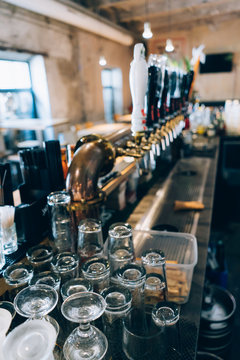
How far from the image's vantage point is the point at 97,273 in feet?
3.10

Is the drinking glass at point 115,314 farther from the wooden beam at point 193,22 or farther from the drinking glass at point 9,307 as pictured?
the wooden beam at point 193,22

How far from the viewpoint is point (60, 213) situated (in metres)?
1.27

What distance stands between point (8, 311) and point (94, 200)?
0.57 metres

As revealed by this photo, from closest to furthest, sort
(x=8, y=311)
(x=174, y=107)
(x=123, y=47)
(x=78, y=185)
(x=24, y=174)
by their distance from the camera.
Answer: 1. (x=8, y=311)
2. (x=78, y=185)
3. (x=24, y=174)
4. (x=174, y=107)
5. (x=123, y=47)

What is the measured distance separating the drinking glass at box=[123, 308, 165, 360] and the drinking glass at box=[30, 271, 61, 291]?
240 millimetres

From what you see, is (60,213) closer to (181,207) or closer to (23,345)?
(23,345)

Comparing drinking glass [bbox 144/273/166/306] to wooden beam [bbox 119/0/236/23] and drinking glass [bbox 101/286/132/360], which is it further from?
wooden beam [bbox 119/0/236/23]

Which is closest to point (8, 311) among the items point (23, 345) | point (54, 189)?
point (23, 345)

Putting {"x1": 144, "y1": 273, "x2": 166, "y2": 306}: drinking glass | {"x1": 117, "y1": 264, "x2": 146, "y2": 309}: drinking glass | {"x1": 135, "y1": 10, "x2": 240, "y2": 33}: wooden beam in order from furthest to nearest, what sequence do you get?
{"x1": 135, "y1": 10, "x2": 240, "y2": 33}: wooden beam, {"x1": 144, "y1": 273, "x2": 166, "y2": 306}: drinking glass, {"x1": 117, "y1": 264, "x2": 146, "y2": 309}: drinking glass

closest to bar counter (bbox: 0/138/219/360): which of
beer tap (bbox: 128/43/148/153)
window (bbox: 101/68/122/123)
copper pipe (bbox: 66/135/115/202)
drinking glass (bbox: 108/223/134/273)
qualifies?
drinking glass (bbox: 108/223/134/273)

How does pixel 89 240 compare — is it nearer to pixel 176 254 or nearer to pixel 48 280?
pixel 48 280

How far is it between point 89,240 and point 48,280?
0.93 feet

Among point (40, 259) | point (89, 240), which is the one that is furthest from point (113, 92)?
point (40, 259)

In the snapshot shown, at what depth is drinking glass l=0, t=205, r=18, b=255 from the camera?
3.87 feet
